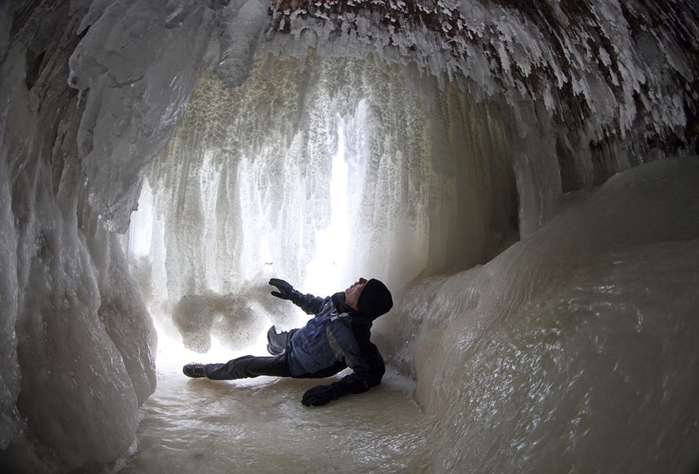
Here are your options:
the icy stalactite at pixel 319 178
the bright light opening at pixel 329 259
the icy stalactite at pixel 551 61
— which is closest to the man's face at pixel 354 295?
the icy stalactite at pixel 319 178

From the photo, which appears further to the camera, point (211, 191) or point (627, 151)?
point (211, 191)

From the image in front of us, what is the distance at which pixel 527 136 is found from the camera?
399 centimetres

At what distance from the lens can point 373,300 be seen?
371 cm

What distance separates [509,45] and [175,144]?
2.90m

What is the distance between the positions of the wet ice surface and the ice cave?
2 cm

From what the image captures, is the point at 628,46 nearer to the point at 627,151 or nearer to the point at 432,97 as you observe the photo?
the point at 627,151

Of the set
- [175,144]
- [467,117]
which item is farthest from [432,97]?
[175,144]

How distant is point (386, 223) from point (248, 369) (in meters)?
2.01

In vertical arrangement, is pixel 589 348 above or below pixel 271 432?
above

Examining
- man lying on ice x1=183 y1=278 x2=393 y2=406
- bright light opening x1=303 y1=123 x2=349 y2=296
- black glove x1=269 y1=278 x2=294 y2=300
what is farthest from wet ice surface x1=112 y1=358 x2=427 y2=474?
bright light opening x1=303 y1=123 x2=349 y2=296

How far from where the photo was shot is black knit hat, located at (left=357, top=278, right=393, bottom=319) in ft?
12.1

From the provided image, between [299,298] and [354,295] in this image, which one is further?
[299,298]

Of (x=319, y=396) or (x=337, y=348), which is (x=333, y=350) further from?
(x=319, y=396)

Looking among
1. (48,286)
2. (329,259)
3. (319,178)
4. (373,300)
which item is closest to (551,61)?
(373,300)
